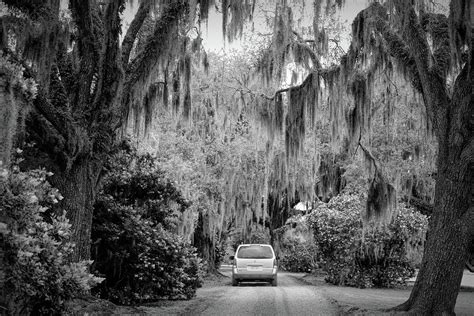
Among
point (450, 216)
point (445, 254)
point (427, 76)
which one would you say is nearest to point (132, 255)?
point (445, 254)

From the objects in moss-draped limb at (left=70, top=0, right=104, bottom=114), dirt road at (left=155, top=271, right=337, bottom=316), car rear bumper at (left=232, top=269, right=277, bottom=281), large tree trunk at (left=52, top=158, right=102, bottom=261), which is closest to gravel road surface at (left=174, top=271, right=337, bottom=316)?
dirt road at (left=155, top=271, right=337, bottom=316)

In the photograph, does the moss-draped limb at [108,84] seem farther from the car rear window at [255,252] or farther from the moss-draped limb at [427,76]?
the car rear window at [255,252]

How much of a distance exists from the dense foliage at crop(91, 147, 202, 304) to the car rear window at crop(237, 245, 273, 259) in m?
6.99

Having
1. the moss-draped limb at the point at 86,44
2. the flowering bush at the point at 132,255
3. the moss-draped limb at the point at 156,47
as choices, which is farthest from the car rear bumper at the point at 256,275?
the moss-draped limb at the point at 86,44

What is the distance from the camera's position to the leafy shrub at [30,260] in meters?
5.07

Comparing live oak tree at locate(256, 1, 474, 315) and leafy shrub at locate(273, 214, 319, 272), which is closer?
live oak tree at locate(256, 1, 474, 315)

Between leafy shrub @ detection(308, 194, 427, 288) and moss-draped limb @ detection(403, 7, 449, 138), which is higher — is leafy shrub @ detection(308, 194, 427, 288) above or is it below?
below

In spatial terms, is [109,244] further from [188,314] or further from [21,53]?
[21,53]

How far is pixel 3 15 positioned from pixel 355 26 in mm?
7605

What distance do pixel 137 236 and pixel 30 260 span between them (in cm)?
675

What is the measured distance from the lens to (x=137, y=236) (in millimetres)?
12086

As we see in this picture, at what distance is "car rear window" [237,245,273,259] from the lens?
2097 cm

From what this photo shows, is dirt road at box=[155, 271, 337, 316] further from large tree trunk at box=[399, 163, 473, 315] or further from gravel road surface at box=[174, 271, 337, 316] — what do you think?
large tree trunk at box=[399, 163, 473, 315]

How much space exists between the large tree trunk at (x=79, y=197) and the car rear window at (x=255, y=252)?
39.7 ft
